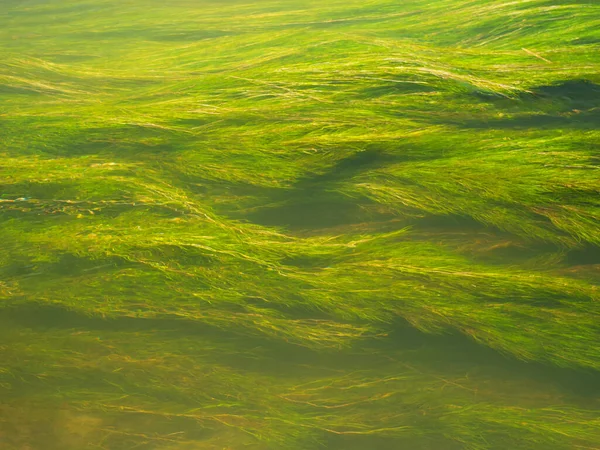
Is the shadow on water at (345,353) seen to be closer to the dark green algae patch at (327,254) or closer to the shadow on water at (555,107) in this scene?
the dark green algae patch at (327,254)

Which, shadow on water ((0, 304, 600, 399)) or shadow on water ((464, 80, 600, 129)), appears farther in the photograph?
shadow on water ((464, 80, 600, 129))

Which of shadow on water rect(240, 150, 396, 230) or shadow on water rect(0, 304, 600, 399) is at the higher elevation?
shadow on water rect(240, 150, 396, 230)

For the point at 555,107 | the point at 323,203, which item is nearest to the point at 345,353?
the point at 323,203

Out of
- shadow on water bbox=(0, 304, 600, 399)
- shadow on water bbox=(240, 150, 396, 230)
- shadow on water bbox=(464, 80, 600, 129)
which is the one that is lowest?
shadow on water bbox=(0, 304, 600, 399)

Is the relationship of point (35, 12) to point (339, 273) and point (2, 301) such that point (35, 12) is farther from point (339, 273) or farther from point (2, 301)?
point (339, 273)

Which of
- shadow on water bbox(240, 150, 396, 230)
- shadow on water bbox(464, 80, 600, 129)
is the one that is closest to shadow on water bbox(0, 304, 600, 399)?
shadow on water bbox(240, 150, 396, 230)

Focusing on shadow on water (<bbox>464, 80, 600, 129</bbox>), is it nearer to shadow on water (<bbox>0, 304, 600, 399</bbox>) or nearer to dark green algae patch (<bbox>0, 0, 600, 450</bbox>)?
dark green algae patch (<bbox>0, 0, 600, 450</bbox>)

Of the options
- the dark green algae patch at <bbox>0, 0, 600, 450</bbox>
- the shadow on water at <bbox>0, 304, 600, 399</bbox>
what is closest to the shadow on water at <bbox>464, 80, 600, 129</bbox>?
the dark green algae patch at <bbox>0, 0, 600, 450</bbox>

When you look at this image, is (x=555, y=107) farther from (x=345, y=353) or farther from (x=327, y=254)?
(x=345, y=353)

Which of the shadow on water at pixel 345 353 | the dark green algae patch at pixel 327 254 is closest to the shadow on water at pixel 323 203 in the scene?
the dark green algae patch at pixel 327 254

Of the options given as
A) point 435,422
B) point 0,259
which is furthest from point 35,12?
point 435,422
